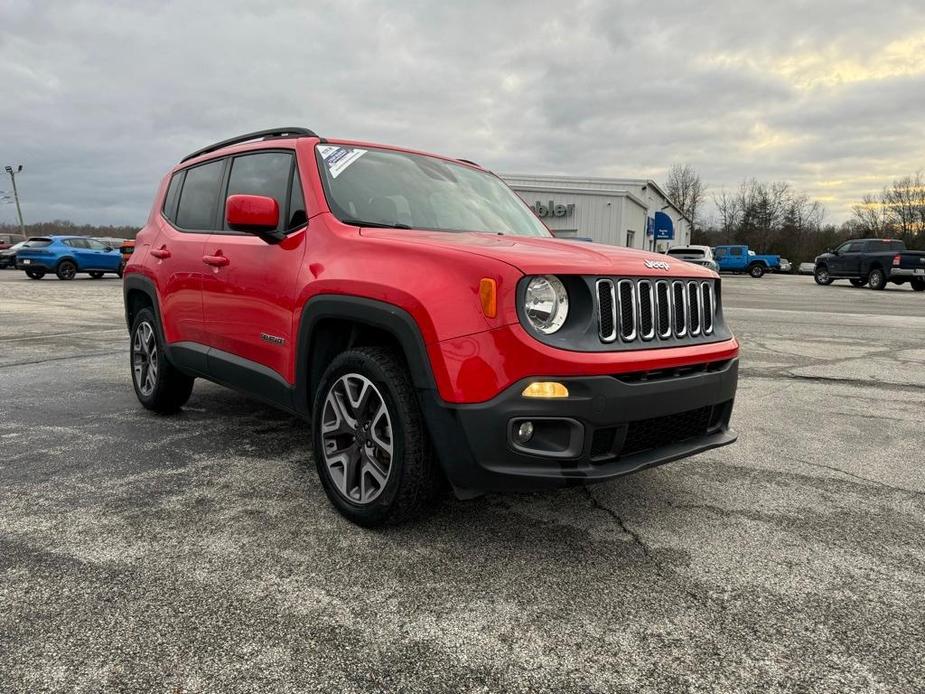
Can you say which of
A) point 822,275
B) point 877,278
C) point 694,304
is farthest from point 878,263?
point 694,304

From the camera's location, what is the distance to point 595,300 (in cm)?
251

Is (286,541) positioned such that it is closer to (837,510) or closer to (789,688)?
(789,688)

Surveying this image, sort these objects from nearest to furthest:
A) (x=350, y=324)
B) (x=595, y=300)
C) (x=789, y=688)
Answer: (x=789, y=688) < (x=595, y=300) < (x=350, y=324)

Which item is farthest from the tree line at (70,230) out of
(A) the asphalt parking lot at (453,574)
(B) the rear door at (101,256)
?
(A) the asphalt parking lot at (453,574)

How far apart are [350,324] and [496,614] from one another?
1.46m

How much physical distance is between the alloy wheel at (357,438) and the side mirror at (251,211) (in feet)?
3.01

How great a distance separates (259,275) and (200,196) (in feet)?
4.44

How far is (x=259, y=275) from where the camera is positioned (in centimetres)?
353

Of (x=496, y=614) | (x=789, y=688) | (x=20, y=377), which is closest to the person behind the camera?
(x=789, y=688)

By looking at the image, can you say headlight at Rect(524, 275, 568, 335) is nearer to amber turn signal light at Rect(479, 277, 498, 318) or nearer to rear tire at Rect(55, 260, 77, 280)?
amber turn signal light at Rect(479, 277, 498, 318)

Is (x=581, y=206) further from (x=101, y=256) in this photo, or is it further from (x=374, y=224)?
(x=374, y=224)

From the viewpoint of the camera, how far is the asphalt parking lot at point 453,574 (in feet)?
6.39

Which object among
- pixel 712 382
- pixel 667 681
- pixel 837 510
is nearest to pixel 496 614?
pixel 667 681

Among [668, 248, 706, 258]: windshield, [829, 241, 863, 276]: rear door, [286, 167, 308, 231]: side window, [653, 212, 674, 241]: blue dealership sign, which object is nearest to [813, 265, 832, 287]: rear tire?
[829, 241, 863, 276]: rear door
